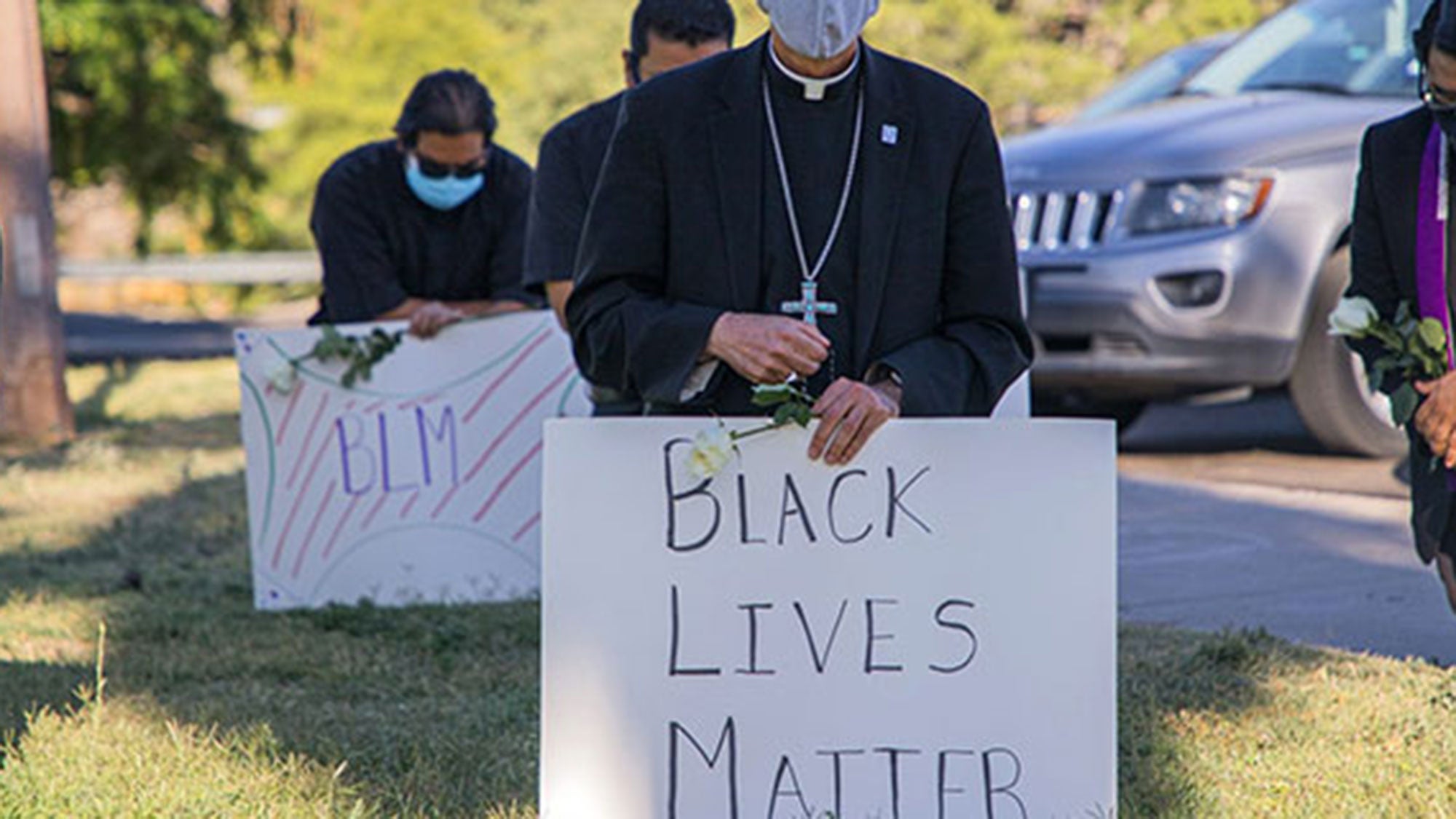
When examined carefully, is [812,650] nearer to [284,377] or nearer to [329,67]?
[284,377]

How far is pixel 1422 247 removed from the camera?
172 inches

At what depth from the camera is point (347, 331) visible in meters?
7.04

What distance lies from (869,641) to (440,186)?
148 inches

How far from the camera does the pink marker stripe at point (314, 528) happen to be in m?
7.02

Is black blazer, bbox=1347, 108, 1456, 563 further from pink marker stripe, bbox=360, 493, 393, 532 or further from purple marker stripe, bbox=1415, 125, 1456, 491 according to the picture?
pink marker stripe, bbox=360, 493, 393, 532

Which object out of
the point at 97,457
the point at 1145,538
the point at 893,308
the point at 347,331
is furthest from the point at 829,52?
the point at 97,457

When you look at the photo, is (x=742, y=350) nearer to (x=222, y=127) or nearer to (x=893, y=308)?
(x=893, y=308)

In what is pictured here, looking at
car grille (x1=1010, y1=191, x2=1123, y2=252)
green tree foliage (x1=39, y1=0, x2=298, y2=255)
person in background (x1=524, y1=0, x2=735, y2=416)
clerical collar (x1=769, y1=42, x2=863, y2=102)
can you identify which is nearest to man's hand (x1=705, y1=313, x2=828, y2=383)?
clerical collar (x1=769, y1=42, x2=863, y2=102)

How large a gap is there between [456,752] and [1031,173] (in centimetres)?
569

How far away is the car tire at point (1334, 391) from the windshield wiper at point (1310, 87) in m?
0.94

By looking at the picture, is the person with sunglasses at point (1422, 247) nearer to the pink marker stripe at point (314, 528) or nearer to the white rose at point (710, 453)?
the white rose at point (710, 453)

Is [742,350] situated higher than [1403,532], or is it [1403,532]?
[742,350]

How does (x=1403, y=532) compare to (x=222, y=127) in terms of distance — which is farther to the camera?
(x=222, y=127)

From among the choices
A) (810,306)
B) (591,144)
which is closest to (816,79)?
(810,306)
